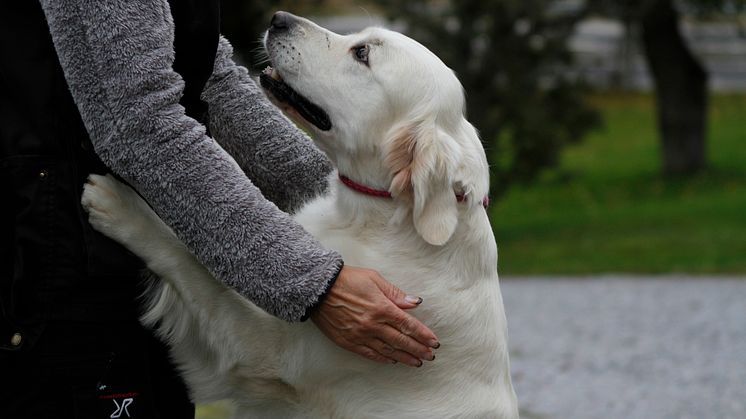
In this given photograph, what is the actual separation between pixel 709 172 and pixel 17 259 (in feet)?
59.1

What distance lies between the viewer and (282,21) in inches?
144

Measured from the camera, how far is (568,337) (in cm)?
988

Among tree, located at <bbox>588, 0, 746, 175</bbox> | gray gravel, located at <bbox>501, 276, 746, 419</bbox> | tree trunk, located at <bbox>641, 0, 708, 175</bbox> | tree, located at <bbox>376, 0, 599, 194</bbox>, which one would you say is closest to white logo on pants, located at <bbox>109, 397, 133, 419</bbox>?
gray gravel, located at <bbox>501, 276, 746, 419</bbox>

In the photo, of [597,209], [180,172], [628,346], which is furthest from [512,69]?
[180,172]

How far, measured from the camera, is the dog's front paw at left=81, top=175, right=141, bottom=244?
9.51 ft

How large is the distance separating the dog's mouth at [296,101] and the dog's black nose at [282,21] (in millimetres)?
125

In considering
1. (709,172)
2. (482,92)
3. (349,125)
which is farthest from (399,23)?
(349,125)

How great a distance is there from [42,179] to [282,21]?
3.80 feet

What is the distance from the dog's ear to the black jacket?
81 cm

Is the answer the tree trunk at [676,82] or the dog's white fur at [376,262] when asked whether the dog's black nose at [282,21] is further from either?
the tree trunk at [676,82]

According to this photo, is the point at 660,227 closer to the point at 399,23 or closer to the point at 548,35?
the point at 548,35

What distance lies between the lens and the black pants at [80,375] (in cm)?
276

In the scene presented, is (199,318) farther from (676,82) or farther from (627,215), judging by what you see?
(676,82)

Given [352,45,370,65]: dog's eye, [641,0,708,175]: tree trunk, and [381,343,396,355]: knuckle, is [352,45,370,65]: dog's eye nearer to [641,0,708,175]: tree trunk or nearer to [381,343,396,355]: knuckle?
[381,343,396,355]: knuckle
